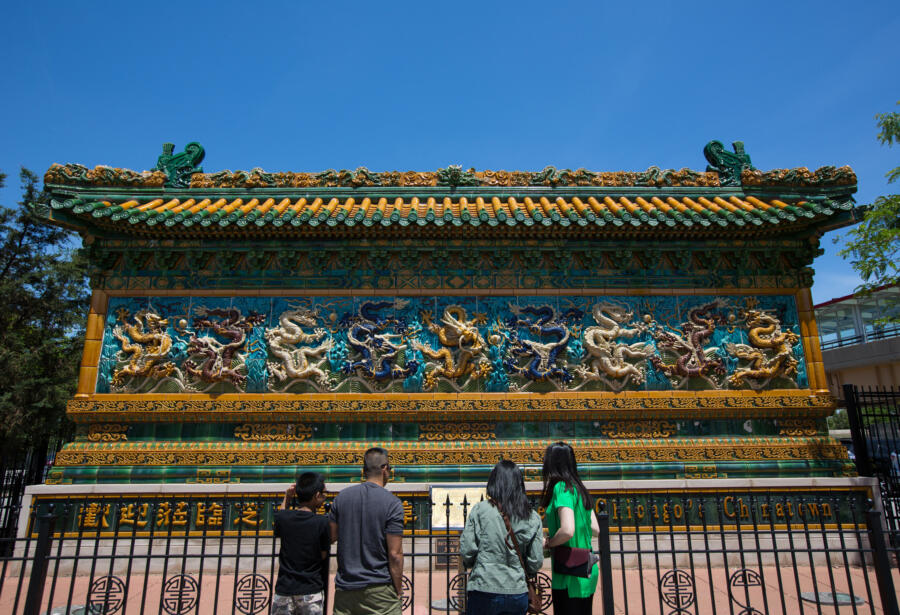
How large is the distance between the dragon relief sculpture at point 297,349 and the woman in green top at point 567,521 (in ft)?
17.6

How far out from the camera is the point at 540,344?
9086 millimetres

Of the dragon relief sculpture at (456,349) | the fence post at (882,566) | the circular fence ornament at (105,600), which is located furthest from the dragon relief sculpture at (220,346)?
the fence post at (882,566)

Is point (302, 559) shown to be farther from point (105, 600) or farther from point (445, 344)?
point (445, 344)

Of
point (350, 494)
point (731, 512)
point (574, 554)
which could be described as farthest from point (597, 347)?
point (350, 494)

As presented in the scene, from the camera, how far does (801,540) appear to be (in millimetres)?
8375

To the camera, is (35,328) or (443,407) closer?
(443,407)

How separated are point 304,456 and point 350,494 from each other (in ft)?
15.9

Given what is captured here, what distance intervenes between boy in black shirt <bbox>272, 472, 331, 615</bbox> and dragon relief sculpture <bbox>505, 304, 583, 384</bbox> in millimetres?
5262

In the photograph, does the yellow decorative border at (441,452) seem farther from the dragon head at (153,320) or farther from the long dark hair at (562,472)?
the long dark hair at (562,472)

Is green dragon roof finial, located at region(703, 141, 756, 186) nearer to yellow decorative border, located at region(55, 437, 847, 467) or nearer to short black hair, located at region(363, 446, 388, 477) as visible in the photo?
yellow decorative border, located at region(55, 437, 847, 467)

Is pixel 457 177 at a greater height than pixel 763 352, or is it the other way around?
pixel 457 177

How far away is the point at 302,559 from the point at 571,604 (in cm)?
202

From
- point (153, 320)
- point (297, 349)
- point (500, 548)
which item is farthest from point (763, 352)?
point (153, 320)

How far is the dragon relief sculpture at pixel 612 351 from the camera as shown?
356 inches
